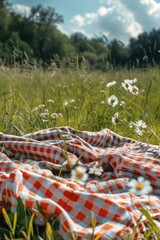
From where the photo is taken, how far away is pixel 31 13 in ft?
141

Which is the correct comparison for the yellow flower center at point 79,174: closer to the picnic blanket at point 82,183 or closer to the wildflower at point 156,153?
the picnic blanket at point 82,183

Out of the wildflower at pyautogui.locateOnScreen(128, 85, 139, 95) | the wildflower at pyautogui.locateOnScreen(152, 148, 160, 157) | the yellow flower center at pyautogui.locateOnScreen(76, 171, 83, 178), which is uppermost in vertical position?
the wildflower at pyautogui.locateOnScreen(128, 85, 139, 95)

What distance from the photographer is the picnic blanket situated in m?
1.32

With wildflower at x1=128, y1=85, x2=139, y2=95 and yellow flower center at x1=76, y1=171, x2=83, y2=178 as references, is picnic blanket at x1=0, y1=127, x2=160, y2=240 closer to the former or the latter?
yellow flower center at x1=76, y1=171, x2=83, y2=178

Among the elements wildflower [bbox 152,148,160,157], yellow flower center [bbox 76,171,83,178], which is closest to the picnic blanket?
wildflower [bbox 152,148,160,157]

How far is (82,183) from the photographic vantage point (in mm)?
1776

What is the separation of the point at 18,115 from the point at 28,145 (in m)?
0.93

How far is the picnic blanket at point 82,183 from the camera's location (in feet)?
4.34

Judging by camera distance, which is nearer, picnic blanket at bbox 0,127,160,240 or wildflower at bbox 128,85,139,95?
picnic blanket at bbox 0,127,160,240

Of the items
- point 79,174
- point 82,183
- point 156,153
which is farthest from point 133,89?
point 79,174

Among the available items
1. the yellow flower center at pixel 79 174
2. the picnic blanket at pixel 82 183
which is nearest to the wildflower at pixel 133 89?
the picnic blanket at pixel 82 183

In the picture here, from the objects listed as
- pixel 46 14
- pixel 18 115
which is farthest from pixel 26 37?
pixel 18 115

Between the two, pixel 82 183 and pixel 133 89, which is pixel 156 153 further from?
pixel 82 183

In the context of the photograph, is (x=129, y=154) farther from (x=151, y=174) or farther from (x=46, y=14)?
(x=46, y=14)
